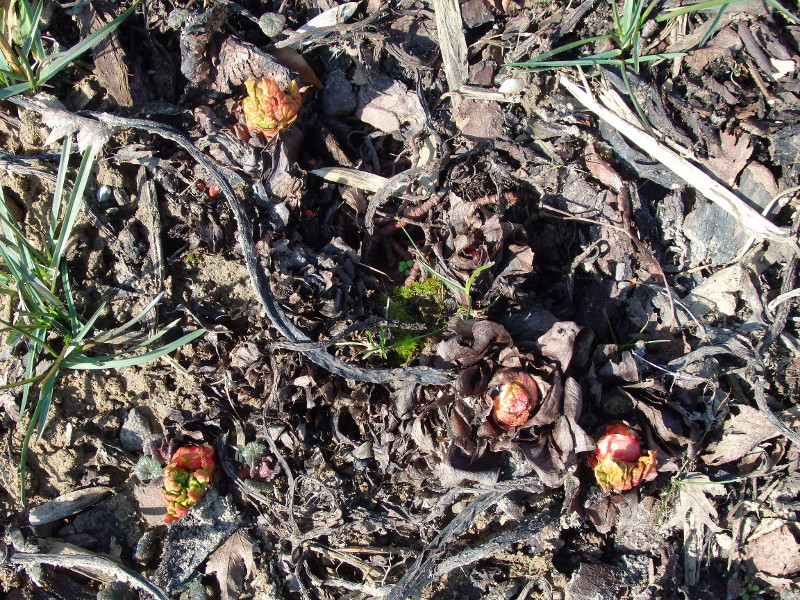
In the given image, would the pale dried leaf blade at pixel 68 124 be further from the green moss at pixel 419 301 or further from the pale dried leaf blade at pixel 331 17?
the green moss at pixel 419 301

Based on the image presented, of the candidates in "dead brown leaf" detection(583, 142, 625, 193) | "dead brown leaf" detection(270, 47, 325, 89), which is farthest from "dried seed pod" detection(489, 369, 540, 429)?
"dead brown leaf" detection(270, 47, 325, 89)

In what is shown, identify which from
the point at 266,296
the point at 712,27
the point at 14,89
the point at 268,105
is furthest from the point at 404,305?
the point at 14,89

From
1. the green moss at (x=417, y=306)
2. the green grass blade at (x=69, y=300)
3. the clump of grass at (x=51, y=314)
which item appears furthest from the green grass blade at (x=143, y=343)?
the green moss at (x=417, y=306)

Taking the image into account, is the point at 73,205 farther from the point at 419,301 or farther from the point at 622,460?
the point at 622,460

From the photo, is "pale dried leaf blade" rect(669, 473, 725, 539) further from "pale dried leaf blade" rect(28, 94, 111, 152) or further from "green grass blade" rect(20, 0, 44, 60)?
"green grass blade" rect(20, 0, 44, 60)

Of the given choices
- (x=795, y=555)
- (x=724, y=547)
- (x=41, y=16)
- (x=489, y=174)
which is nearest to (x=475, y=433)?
(x=489, y=174)

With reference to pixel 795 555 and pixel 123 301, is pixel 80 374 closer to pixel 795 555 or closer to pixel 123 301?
pixel 123 301
